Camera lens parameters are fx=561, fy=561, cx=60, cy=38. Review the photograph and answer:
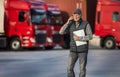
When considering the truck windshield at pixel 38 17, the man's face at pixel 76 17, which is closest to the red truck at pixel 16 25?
the truck windshield at pixel 38 17

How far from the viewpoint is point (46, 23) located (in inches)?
1335

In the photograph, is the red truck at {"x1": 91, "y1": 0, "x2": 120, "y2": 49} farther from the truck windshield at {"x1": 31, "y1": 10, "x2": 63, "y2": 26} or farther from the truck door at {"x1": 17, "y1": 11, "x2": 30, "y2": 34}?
the truck door at {"x1": 17, "y1": 11, "x2": 30, "y2": 34}

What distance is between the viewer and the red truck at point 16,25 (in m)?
32.7

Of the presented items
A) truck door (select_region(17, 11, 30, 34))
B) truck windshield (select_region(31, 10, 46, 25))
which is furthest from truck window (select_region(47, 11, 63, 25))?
truck door (select_region(17, 11, 30, 34))

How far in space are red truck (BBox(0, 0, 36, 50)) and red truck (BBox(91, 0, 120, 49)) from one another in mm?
5172

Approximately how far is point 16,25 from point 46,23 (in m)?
2.04

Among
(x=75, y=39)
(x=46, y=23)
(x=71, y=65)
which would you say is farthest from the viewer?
(x=46, y=23)

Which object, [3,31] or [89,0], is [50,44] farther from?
[89,0]

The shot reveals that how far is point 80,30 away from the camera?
40.7 feet

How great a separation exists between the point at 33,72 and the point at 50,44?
15785 millimetres

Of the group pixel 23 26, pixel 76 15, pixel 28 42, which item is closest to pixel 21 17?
pixel 23 26

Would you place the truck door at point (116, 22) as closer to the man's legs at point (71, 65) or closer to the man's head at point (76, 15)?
the man's legs at point (71, 65)

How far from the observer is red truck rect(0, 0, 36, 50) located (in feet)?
107

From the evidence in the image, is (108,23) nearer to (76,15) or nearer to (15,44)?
(15,44)
